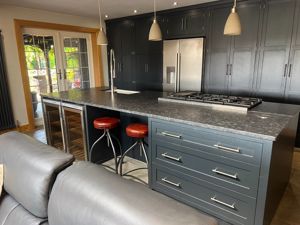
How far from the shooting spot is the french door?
177 inches

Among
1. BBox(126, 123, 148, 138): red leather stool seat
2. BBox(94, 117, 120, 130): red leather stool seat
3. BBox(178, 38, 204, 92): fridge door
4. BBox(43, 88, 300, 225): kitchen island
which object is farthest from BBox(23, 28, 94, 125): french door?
BBox(126, 123, 148, 138): red leather stool seat

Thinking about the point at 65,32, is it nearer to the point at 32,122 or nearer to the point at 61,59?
the point at 61,59

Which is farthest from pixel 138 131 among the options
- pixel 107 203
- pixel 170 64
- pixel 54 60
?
pixel 54 60

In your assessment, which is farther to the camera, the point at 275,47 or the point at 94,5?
the point at 94,5

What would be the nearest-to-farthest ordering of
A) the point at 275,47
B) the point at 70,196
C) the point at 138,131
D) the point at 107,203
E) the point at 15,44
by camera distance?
the point at 107,203 < the point at 70,196 < the point at 138,131 < the point at 275,47 < the point at 15,44

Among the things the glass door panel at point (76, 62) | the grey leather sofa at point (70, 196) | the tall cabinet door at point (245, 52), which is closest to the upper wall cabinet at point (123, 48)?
the glass door panel at point (76, 62)

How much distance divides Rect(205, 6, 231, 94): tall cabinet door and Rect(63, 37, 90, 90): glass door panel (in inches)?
122

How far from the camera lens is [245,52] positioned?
3689 mm

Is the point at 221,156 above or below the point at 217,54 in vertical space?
below

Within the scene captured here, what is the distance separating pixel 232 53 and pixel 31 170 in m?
3.67

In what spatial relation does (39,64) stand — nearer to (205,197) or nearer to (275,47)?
(205,197)

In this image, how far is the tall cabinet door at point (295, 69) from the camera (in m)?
3.20

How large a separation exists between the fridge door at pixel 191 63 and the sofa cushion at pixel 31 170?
3.48 m

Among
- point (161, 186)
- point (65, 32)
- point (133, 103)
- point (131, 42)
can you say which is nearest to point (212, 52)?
point (131, 42)
